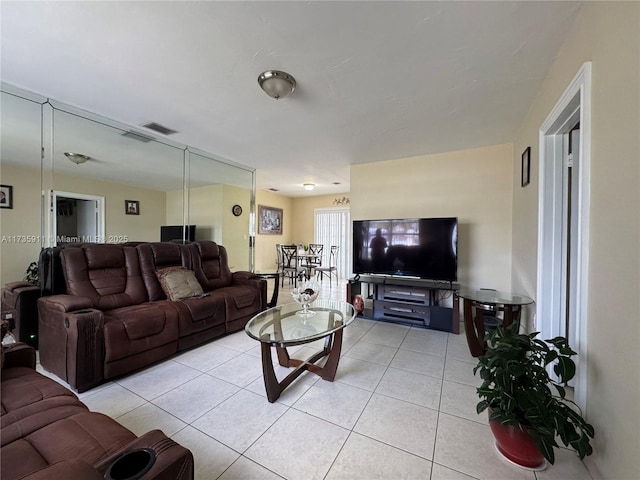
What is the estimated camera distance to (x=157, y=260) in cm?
307

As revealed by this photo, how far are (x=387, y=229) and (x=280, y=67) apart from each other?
7.94ft

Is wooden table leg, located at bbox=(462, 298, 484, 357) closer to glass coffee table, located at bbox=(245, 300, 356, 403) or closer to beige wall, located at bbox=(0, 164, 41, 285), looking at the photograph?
glass coffee table, located at bbox=(245, 300, 356, 403)

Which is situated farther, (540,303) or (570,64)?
(540,303)

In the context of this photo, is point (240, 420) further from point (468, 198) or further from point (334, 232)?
point (334, 232)

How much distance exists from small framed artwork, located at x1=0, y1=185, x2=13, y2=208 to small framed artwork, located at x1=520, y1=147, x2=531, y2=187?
536 cm

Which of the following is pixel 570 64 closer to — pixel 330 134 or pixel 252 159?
pixel 330 134

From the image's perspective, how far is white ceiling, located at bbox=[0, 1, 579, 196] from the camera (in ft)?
4.78

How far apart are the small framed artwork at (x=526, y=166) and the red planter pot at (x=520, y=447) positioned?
2238 mm

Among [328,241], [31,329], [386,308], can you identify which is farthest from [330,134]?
[328,241]

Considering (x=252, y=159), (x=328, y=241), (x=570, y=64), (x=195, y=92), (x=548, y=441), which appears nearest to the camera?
(x=548, y=441)

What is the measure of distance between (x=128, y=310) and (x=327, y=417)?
6.47ft

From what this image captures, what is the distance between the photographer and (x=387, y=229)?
12.0ft

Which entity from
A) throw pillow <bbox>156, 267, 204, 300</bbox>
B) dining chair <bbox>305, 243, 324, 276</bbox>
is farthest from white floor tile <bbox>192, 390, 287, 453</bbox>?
dining chair <bbox>305, 243, 324, 276</bbox>

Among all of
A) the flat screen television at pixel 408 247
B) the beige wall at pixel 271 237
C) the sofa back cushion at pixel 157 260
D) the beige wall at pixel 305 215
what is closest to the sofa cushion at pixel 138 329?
the sofa back cushion at pixel 157 260
